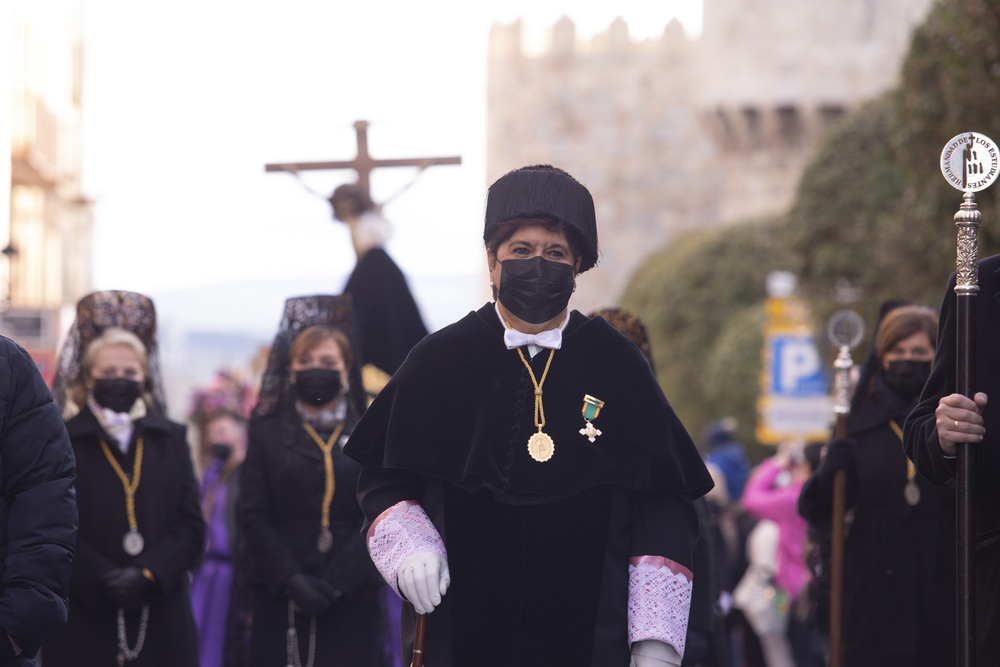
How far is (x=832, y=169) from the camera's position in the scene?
2358 centimetres

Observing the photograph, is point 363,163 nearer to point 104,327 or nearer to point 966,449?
point 104,327

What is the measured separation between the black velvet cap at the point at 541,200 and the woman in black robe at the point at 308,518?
2.17 meters

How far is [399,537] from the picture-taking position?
13.2 feet

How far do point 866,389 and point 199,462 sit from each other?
539cm

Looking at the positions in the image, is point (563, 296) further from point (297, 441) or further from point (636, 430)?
point (297, 441)

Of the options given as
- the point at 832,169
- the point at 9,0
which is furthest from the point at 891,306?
the point at 9,0

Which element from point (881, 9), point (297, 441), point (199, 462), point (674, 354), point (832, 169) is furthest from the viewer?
point (881, 9)

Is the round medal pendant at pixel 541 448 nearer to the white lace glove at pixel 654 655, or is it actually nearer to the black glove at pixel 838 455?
the white lace glove at pixel 654 655

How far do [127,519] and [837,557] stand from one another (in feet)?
8.61

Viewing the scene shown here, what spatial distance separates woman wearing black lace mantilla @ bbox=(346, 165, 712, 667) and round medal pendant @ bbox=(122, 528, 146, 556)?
2.11m

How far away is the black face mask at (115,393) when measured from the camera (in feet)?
20.4

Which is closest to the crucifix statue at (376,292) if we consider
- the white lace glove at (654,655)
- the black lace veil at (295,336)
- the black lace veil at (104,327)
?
the black lace veil at (295,336)

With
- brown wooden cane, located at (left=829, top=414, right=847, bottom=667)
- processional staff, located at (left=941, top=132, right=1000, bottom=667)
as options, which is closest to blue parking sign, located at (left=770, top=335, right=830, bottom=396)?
brown wooden cane, located at (left=829, top=414, right=847, bottom=667)

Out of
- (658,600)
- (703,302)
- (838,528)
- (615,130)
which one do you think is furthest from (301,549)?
(615,130)
